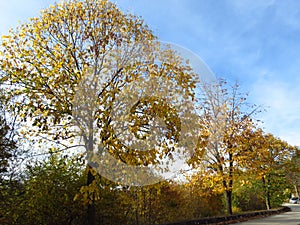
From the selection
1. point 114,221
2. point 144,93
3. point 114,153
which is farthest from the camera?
point 114,221

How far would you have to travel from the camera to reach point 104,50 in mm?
8961

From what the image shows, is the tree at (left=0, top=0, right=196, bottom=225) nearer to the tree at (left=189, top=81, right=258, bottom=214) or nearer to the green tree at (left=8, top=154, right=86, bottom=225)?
the green tree at (left=8, top=154, right=86, bottom=225)

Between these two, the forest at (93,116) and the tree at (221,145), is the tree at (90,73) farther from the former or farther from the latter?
the tree at (221,145)

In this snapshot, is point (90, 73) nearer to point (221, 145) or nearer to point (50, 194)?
point (50, 194)

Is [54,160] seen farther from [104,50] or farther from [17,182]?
[104,50]

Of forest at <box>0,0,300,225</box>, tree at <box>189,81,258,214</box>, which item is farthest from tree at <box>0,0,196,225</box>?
tree at <box>189,81,258,214</box>

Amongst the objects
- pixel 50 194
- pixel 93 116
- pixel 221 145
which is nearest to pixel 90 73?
pixel 93 116

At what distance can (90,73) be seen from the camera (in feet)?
26.7

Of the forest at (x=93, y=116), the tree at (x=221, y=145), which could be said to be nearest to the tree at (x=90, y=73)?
the forest at (x=93, y=116)

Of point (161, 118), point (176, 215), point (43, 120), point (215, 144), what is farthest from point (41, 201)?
point (215, 144)

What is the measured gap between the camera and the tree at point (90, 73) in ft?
23.9

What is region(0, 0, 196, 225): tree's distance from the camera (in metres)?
7.28

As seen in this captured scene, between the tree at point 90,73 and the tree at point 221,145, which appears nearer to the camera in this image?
the tree at point 90,73

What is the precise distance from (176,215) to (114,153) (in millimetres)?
8872
